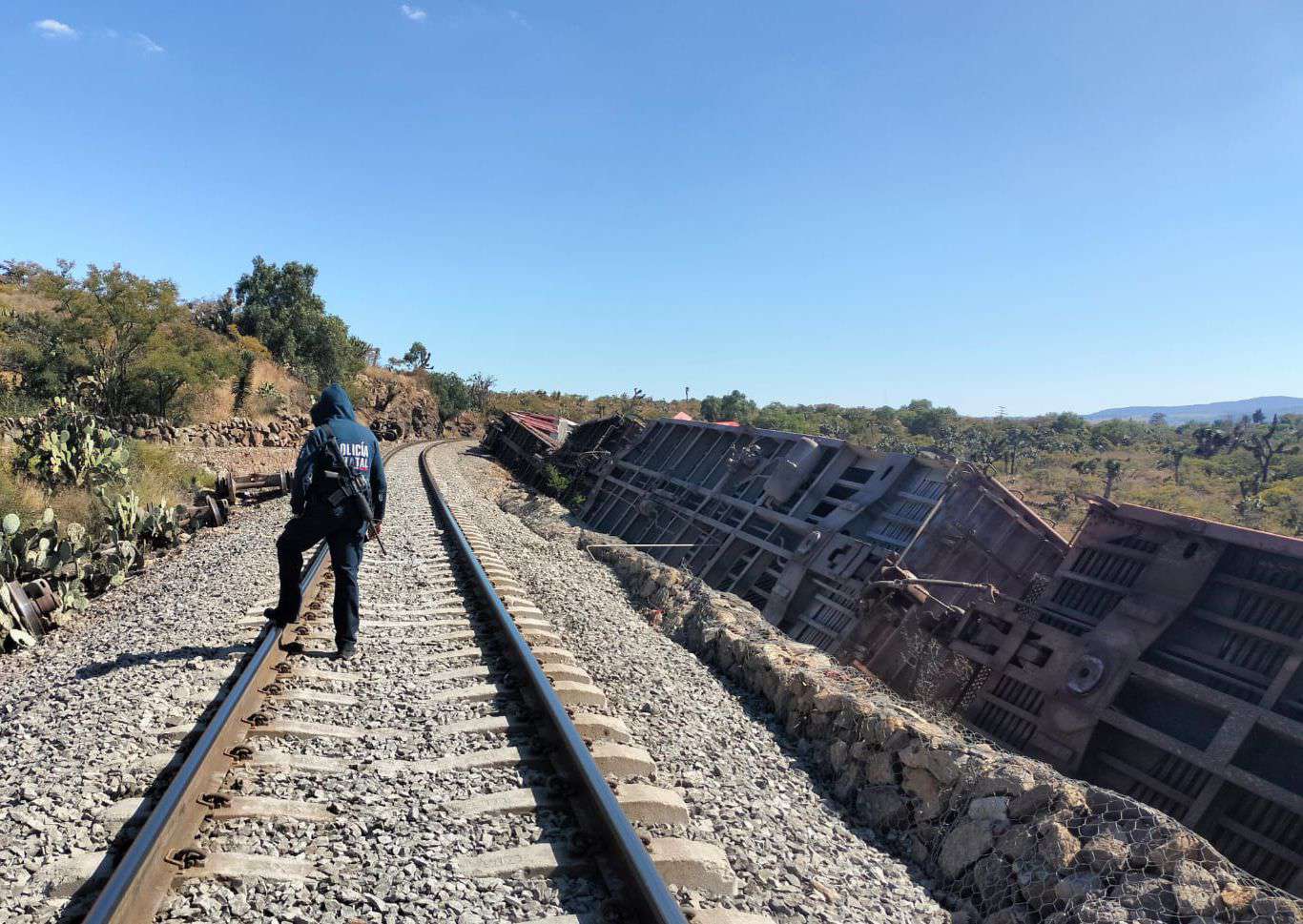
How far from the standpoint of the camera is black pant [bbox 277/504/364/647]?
555 centimetres

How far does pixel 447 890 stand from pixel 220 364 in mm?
26892

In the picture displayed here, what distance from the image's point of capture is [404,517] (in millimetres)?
12344

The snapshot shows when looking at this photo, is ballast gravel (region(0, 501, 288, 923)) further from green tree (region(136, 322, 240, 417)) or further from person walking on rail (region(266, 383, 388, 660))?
green tree (region(136, 322, 240, 417))

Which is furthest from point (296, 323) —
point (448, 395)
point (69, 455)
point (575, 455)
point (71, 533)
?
point (71, 533)

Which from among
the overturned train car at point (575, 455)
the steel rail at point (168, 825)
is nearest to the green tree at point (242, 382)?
the overturned train car at point (575, 455)

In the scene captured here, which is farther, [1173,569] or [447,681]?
[1173,569]

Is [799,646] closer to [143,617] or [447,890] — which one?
[447,890]

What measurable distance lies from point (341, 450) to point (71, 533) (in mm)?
4600

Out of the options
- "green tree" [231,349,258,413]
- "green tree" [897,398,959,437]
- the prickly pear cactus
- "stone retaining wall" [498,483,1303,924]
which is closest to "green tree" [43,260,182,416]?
"green tree" [231,349,258,413]

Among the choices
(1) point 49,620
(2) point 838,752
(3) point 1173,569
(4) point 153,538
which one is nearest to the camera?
(2) point 838,752

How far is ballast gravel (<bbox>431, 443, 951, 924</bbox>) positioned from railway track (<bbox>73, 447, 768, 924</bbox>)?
0.22 m

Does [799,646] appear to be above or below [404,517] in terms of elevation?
above

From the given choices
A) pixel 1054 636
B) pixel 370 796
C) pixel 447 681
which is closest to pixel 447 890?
pixel 370 796

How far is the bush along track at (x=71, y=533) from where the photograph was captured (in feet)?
22.0
